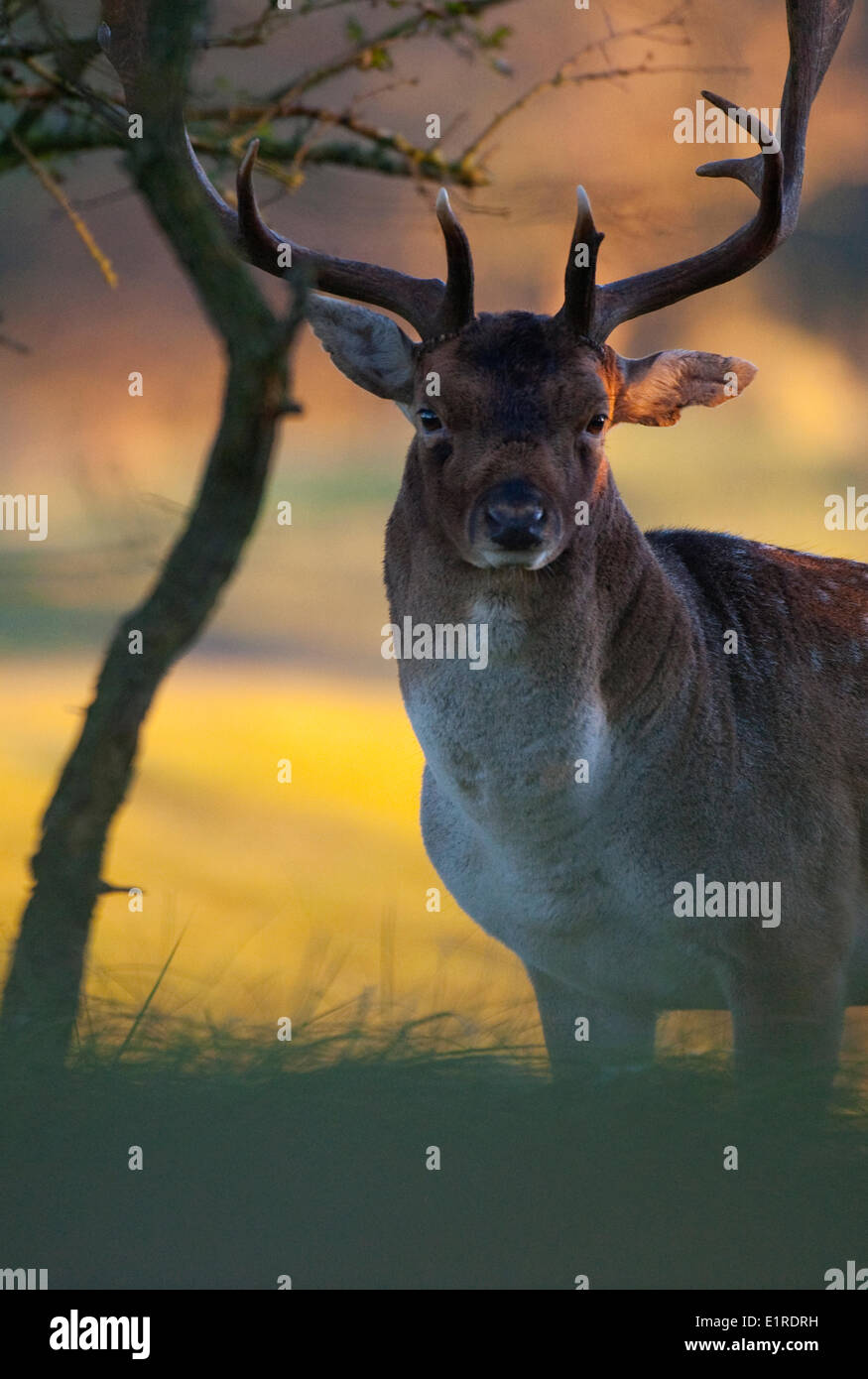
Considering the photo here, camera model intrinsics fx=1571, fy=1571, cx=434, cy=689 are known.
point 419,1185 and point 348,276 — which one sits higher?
point 348,276

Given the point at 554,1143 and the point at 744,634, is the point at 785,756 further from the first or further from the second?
the point at 554,1143

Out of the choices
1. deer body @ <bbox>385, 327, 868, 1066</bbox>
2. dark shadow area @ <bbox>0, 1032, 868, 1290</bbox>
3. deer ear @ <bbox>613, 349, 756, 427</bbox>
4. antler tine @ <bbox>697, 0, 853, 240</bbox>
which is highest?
antler tine @ <bbox>697, 0, 853, 240</bbox>

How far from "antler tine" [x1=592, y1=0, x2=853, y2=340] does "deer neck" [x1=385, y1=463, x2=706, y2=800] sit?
0.82m

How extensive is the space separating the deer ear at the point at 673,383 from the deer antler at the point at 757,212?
0.23 meters

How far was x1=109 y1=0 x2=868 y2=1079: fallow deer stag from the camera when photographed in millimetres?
5977

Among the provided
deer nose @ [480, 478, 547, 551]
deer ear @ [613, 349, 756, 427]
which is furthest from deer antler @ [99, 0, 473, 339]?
deer nose @ [480, 478, 547, 551]

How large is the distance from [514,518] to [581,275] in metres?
1.18

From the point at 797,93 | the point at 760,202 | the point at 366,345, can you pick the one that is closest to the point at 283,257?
the point at 366,345

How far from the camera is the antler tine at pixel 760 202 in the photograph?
653 centimetres

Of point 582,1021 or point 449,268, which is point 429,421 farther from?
point 582,1021

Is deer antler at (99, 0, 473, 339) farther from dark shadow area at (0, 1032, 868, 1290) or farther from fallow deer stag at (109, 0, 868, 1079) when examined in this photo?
dark shadow area at (0, 1032, 868, 1290)

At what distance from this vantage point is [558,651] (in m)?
6.05

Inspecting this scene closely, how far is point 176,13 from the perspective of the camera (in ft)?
18.7

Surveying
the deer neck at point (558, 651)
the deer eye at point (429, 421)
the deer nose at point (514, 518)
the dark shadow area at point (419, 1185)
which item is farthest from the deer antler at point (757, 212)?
the dark shadow area at point (419, 1185)
